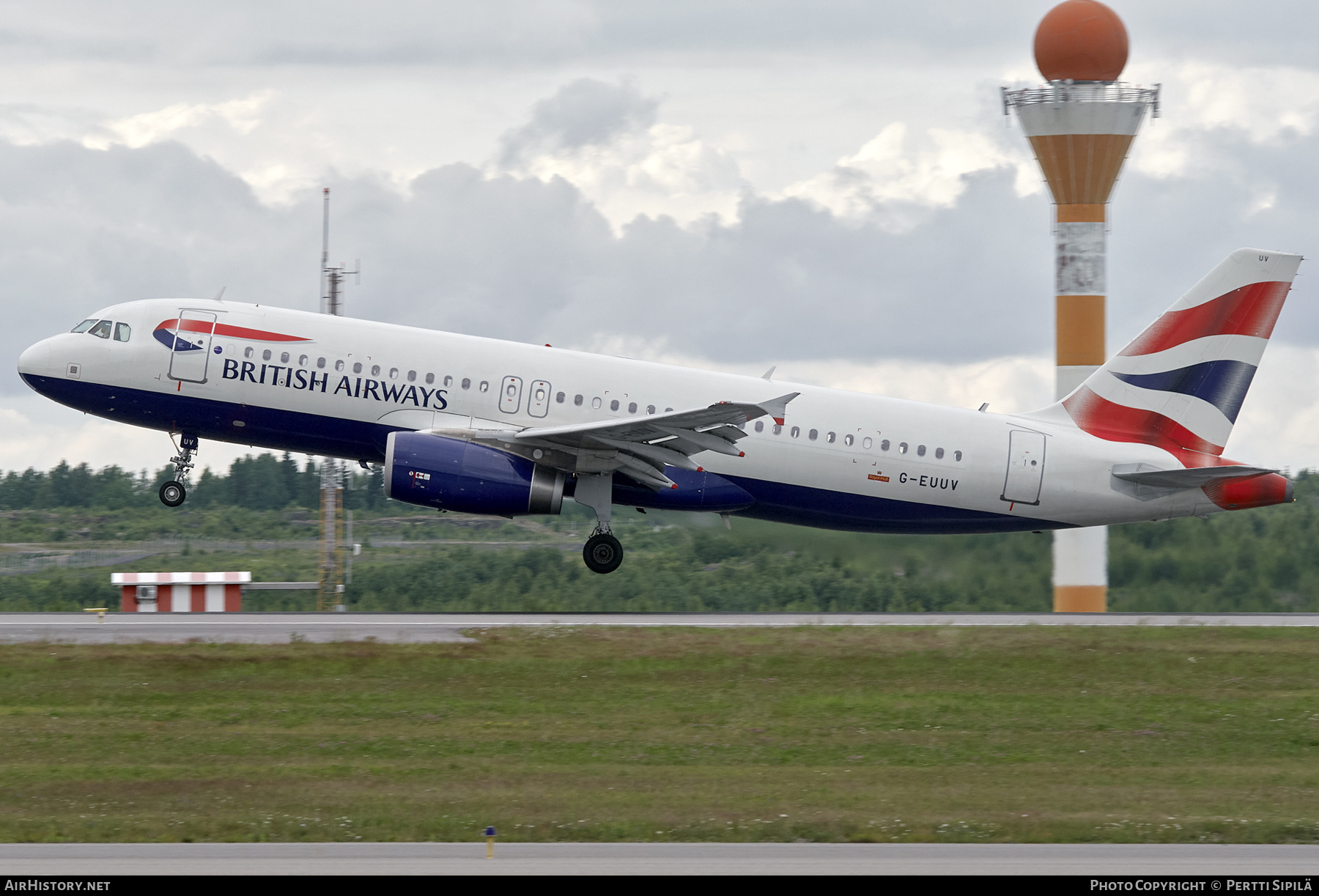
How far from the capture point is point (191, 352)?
2825 centimetres

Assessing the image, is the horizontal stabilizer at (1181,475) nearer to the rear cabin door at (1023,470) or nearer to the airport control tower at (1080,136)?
the rear cabin door at (1023,470)

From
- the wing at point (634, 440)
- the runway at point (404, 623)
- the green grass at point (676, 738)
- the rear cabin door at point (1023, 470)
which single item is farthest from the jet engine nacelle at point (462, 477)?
the rear cabin door at point (1023, 470)

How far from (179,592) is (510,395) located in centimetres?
1169

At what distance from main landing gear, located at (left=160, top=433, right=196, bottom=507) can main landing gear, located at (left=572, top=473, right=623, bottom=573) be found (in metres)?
7.96

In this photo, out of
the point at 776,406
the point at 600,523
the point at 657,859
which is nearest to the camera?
the point at 657,859

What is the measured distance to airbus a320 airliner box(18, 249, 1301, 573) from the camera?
91.4ft

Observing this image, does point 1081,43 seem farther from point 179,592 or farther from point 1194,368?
point 179,592

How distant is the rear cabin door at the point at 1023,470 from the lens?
100 ft

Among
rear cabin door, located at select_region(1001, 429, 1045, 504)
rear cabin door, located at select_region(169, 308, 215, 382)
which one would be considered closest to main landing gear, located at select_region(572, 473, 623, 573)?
rear cabin door, located at select_region(169, 308, 215, 382)

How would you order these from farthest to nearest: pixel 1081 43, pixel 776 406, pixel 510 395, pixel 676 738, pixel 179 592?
pixel 1081 43 < pixel 179 592 < pixel 510 395 < pixel 776 406 < pixel 676 738

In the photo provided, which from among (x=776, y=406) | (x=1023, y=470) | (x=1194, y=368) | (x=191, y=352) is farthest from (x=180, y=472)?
(x=1194, y=368)
